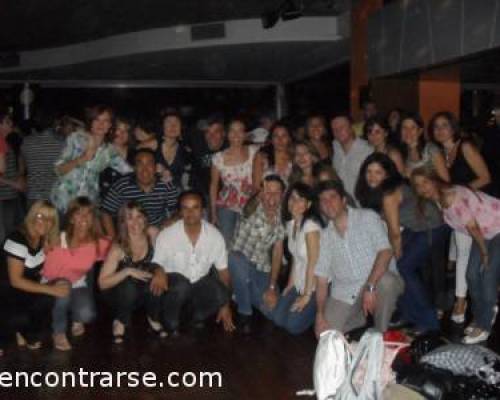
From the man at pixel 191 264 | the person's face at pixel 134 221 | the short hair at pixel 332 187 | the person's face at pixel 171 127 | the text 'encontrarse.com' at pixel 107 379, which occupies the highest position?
the person's face at pixel 171 127

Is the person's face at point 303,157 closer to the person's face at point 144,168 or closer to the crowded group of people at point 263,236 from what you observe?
the crowded group of people at point 263,236

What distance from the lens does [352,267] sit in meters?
3.82

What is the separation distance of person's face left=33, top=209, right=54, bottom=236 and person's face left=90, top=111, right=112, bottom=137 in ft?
2.89

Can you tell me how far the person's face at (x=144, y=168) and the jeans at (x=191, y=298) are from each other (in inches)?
26.6

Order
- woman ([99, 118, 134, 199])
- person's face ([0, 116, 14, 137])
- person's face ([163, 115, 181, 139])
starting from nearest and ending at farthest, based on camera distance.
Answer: woman ([99, 118, 134, 199])
person's face ([163, 115, 181, 139])
person's face ([0, 116, 14, 137])

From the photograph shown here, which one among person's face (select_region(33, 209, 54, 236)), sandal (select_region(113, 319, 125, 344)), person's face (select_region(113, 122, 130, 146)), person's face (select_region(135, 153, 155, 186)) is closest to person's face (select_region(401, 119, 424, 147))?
person's face (select_region(135, 153, 155, 186))

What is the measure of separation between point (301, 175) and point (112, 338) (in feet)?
5.33

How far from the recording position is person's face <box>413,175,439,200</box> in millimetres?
3947

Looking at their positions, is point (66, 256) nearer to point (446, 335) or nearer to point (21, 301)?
point (21, 301)

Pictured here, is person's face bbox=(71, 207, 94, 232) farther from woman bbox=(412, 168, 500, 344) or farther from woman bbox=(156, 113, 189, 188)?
woman bbox=(412, 168, 500, 344)

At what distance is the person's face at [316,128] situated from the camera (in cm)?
509

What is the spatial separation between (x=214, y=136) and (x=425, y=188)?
188 cm

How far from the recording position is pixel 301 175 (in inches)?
179

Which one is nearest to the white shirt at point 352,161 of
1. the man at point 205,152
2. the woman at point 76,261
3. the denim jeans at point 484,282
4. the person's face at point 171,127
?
the man at point 205,152
